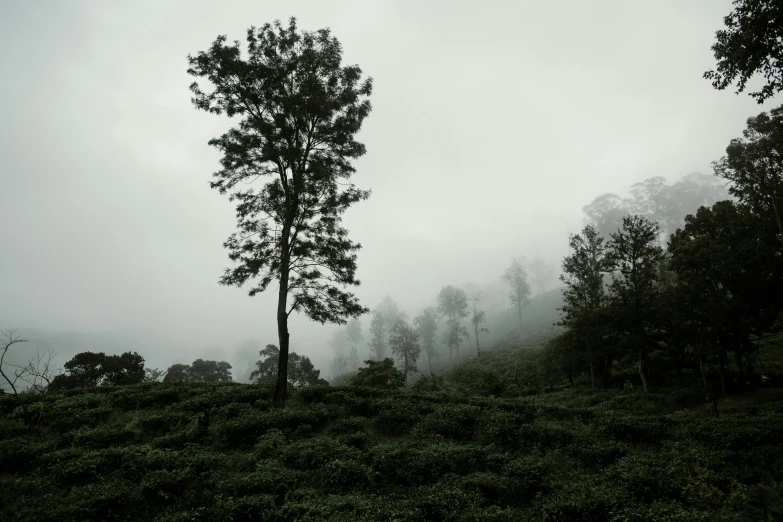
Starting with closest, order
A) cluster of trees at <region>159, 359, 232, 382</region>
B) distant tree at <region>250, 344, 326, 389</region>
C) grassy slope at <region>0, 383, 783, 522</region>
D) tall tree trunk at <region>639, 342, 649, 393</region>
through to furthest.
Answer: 1. grassy slope at <region>0, 383, 783, 522</region>
2. tall tree trunk at <region>639, 342, 649, 393</region>
3. distant tree at <region>250, 344, 326, 389</region>
4. cluster of trees at <region>159, 359, 232, 382</region>

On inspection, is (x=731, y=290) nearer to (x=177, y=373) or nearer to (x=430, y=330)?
(x=177, y=373)

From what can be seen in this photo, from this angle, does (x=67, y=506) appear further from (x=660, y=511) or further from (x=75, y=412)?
(x=660, y=511)

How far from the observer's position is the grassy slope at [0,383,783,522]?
8.23 metres

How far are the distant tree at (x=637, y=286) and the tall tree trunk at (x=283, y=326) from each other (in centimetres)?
2112

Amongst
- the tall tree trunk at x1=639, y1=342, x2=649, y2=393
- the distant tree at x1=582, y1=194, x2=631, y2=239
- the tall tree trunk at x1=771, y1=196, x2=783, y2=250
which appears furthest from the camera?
the distant tree at x1=582, y1=194, x2=631, y2=239

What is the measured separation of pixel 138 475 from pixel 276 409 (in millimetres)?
5938

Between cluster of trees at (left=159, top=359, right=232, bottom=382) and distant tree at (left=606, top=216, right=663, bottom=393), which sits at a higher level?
distant tree at (left=606, top=216, right=663, bottom=393)

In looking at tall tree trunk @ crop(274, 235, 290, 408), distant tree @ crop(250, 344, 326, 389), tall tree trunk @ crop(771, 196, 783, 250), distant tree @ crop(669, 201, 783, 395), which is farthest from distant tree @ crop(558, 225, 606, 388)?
distant tree @ crop(250, 344, 326, 389)

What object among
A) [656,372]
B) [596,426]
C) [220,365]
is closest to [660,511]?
[596,426]

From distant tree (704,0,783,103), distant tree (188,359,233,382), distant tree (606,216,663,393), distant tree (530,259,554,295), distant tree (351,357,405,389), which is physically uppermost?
distant tree (530,259,554,295)

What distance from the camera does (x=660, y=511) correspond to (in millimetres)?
7473

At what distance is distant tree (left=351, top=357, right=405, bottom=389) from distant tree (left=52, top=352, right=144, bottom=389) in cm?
1793

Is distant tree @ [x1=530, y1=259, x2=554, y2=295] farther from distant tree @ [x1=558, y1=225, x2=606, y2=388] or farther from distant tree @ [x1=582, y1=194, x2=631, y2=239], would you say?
distant tree @ [x1=558, y1=225, x2=606, y2=388]

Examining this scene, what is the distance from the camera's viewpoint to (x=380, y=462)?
1091 cm
